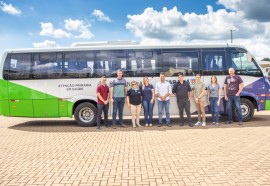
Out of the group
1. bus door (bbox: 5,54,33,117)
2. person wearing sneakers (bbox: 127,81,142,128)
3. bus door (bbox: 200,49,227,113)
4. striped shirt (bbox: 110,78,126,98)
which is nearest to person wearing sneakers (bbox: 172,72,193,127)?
bus door (bbox: 200,49,227,113)

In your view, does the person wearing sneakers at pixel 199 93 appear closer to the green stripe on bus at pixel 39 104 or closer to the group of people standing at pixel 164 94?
the group of people standing at pixel 164 94

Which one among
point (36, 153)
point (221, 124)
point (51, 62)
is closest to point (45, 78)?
point (51, 62)

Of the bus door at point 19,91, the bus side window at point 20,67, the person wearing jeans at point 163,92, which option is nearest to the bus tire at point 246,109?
the person wearing jeans at point 163,92

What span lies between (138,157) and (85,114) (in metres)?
5.86

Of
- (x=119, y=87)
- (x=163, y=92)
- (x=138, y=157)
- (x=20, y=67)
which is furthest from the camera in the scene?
(x=20, y=67)

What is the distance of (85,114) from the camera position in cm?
1270

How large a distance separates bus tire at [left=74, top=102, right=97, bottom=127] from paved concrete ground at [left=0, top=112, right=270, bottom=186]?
1220 millimetres

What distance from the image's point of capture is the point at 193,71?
12.6 meters

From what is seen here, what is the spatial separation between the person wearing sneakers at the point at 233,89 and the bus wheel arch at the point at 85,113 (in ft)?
16.3

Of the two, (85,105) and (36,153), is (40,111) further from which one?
(36,153)

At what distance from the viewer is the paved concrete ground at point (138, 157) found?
564cm

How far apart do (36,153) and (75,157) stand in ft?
3.80

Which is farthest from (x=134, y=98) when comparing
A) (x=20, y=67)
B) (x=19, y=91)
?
(x=20, y=67)

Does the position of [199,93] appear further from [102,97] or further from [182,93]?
[102,97]
